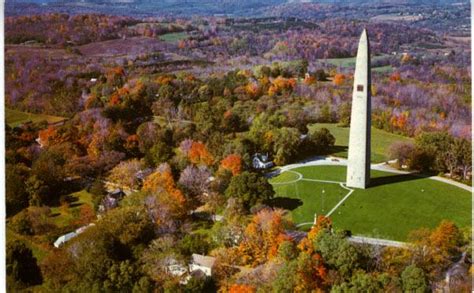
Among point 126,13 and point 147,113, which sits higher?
point 126,13

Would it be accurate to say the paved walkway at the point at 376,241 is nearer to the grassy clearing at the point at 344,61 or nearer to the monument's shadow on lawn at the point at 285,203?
the monument's shadow on lawn at the point at 285,203

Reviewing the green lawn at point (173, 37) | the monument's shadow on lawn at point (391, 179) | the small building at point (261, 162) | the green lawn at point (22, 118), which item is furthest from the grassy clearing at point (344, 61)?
the green lawn at point (22, 118)

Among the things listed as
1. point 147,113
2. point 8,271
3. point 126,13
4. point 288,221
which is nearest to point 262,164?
point 288,221

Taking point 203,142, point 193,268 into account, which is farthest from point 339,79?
point 193,268

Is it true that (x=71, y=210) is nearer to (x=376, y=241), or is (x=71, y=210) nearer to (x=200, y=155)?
(x=200, y=155)

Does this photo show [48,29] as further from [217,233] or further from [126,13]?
[217,233]
